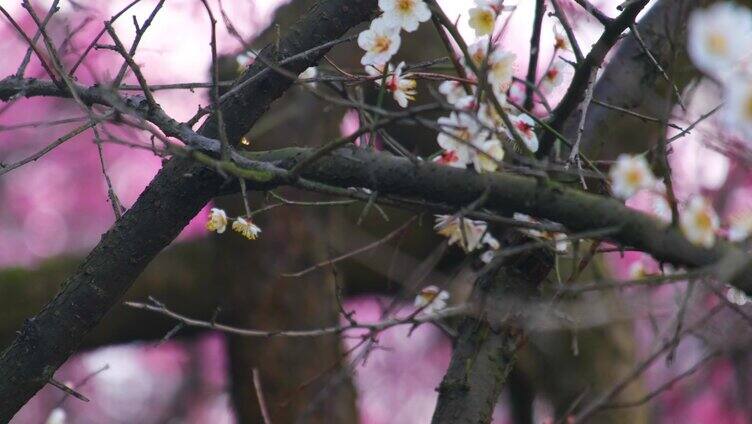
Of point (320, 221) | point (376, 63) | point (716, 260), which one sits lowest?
point (716, 260)

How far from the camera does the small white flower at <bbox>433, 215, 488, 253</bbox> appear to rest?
4.89 ft

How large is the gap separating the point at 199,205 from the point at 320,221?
2270 millimetres

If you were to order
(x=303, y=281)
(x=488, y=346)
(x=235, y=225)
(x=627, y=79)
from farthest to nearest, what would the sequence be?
(x=303, y=281) → (x=627, y=79) → (x=488, y=346) → (x=235, y=225)

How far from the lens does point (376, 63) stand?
156cm

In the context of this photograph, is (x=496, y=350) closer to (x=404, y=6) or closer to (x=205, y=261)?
(x=404, y=6)

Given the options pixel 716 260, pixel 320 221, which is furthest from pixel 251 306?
pixel 716 260

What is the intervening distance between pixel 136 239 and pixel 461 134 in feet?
1.98

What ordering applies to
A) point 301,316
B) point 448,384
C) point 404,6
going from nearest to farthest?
point 404,6 < point 448,384 < point 301,316

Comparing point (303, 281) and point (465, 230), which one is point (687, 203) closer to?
point (465, 230)

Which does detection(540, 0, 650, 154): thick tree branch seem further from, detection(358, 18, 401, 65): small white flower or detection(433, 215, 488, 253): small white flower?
detection(358, 18, 401, 65): small white flower

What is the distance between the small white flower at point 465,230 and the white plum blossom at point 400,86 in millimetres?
220

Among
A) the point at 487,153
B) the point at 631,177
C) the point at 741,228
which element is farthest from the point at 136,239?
the point at 741,228

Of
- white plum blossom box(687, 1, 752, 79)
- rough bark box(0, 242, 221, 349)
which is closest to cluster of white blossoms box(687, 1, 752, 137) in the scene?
white plum blossom box(687, 1, 752, 79)

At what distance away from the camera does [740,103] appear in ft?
3.90
